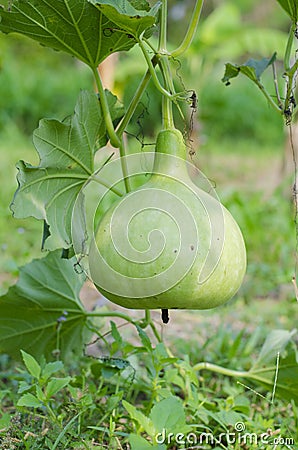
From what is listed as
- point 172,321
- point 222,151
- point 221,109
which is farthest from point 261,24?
point 172,321

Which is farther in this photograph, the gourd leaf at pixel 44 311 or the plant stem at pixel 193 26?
the gourd leaf at pixel 44 311

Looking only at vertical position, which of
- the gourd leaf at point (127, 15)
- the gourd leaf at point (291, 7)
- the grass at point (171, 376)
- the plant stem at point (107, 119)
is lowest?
the grass at point (171, 376)

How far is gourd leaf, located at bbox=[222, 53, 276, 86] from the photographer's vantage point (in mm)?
1270

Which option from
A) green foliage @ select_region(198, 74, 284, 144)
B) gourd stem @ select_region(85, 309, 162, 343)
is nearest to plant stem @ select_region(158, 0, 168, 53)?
gourd stem @ select_region(85, 309, 162, 343)

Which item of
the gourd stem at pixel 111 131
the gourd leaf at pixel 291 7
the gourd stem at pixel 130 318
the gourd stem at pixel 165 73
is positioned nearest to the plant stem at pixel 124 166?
the gourd stem at pixel 111 131

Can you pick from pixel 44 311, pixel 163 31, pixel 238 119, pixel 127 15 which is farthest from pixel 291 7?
pixel 238 119

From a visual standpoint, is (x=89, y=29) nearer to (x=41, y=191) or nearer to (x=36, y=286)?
(x=41, y=191)

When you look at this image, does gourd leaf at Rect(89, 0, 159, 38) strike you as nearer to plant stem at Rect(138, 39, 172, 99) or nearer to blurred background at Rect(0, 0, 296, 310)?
plant stem at Rect(138, 39, 172, 99)

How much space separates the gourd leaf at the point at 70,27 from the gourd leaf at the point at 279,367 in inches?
28.3

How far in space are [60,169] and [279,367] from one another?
670mm

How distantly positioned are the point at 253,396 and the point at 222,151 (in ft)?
18.4

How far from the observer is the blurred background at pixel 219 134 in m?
2.85

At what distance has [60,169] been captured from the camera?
1.17 m

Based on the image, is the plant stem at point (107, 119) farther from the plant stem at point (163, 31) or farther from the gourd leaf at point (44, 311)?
the gourd leaf at point (44, 311)
